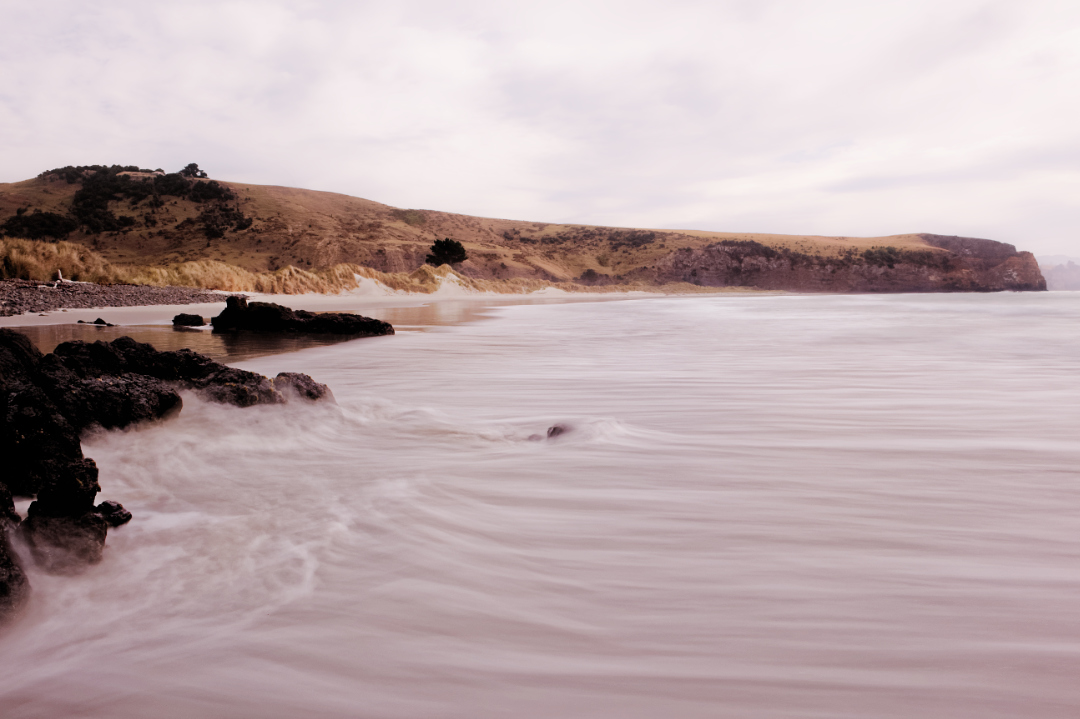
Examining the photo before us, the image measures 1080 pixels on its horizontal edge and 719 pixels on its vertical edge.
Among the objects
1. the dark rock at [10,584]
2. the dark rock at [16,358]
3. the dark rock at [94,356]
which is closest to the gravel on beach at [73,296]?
the dark rock at [94,356]

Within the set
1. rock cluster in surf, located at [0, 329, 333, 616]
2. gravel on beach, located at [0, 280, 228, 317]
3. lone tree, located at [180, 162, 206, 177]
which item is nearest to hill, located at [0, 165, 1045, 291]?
lone tree, located at [180, 162, 206, 177]

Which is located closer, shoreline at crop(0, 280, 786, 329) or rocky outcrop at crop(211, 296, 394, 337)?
rocky outcrop at crop(211, 296, 394, 337)

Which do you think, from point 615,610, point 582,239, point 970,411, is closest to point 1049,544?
point 615,610

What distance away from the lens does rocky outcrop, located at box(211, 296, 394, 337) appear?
8.12 metres

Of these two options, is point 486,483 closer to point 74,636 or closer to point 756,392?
point 74,636

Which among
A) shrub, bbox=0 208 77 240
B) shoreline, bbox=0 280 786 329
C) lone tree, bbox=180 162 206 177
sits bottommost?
shoreline, bbox=0 280 786 329

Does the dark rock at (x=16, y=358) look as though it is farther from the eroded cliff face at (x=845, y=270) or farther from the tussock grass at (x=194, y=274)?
the eroded cliff face at (x=845, y=270)

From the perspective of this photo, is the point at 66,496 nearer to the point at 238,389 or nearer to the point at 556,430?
the point at 238,389

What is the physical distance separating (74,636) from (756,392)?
344 centimetres

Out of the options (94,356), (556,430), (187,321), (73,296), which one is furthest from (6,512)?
(73,296)

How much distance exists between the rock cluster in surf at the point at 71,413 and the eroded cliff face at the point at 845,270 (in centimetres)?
5389

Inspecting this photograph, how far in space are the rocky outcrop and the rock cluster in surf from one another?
4783mm

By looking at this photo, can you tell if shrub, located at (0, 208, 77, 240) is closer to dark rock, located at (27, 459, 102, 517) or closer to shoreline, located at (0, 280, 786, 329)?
shoreline, located at (0, 280, 786, 329)

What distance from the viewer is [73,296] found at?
42.2 feet
